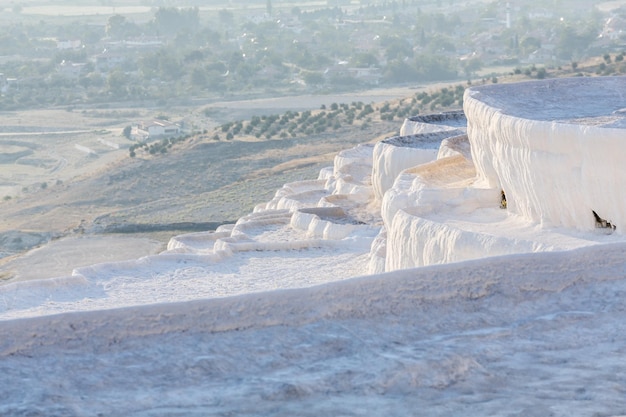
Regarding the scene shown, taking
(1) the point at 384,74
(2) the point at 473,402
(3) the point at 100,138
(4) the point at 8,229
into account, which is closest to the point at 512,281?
(2) the point at 473,402

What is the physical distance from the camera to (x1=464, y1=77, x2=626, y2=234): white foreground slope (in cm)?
775

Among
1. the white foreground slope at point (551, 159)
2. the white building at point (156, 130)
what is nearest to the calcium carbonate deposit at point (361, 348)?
the white foreground slope at point (551, 159)

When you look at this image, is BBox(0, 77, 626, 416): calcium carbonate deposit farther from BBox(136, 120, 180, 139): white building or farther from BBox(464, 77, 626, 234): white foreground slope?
BBox(136, 120, 180, 139): white building

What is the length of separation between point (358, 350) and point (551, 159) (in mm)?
3770

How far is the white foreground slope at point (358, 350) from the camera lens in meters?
4.22

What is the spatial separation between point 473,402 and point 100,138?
169ft

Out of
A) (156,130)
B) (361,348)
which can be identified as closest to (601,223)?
(361,348)

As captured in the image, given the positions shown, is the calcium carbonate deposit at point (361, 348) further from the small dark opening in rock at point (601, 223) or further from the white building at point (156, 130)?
the white building at point (156, 130)

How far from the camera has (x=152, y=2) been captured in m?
159

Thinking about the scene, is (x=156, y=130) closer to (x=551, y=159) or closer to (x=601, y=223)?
(x=551, y=159)

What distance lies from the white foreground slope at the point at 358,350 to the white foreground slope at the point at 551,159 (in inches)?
102

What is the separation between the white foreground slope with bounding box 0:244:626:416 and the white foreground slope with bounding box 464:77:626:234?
2.60 meters

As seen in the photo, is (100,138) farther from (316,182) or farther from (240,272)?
(240,272)

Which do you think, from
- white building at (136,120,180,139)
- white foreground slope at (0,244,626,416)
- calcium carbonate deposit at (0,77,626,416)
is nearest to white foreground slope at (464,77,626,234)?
calcium carbonate deposit at (0,77,626,416)
